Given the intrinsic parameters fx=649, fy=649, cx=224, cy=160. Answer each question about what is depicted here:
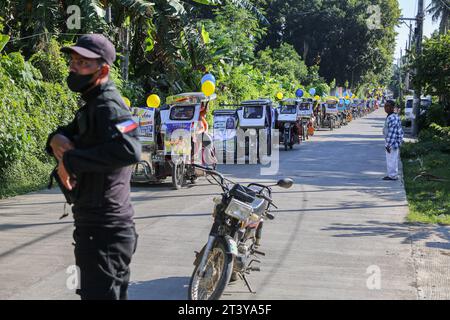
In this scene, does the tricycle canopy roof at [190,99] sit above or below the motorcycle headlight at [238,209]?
above

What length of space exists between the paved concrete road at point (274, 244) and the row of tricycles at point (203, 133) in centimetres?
64

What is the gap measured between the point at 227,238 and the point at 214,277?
0.35 metres

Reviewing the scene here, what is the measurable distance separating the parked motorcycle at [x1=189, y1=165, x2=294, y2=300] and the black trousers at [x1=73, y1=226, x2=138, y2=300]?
1863 millimetres

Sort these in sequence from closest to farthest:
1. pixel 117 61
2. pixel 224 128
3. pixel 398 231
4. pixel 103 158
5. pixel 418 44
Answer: pixel 103 158 < pixel 398 231 < pixel 224 128 < pixel 117 61 < pixel 418 44

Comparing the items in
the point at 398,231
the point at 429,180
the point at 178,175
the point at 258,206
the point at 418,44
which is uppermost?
the point at 418,44

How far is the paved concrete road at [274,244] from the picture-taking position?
6309mm

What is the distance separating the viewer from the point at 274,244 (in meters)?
8.30

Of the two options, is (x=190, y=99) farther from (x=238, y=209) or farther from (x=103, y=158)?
(x=103, y=158)

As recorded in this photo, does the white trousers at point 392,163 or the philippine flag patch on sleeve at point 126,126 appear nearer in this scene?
the philippine flag patch on sleeve at point 126,126

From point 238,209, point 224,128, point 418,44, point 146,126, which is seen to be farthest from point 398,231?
point 418,44

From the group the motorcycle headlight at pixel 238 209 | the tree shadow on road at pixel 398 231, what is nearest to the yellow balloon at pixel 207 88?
the tree shadow on road at pixel 398 231

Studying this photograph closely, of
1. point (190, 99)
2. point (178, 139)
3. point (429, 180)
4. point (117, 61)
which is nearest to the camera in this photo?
point (178, 139)

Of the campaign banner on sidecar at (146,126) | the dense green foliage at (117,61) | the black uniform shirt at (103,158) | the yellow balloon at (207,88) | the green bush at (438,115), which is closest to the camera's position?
the black uniform shirt at (103,158)

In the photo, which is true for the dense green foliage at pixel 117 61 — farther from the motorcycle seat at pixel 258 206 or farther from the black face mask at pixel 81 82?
the black face mask at pixel 81 82
